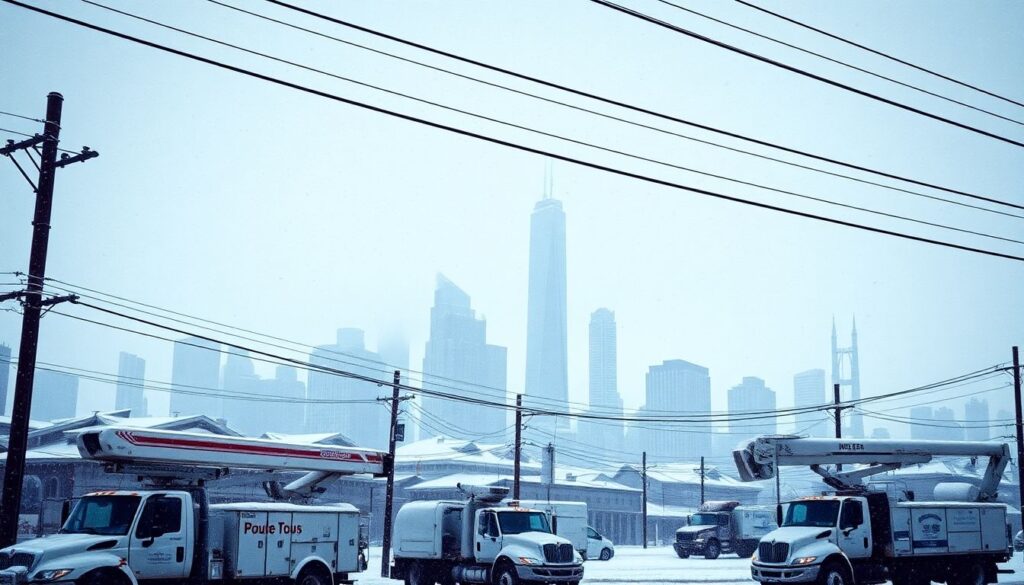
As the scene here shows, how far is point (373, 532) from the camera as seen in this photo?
275ft

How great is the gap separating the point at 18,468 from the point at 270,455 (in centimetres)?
518

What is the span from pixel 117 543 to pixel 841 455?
19.7m

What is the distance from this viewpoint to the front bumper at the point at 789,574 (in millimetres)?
23734

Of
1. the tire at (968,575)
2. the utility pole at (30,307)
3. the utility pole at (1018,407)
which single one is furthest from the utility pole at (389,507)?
the utility pole at (1018,407)

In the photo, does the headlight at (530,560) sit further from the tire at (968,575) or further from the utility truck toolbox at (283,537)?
the tire at (968,575)

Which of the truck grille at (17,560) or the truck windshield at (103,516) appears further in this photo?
the truck windshield at (103,516)

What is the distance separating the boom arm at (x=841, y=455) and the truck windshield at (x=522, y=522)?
572cm

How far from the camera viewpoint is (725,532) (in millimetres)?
53781

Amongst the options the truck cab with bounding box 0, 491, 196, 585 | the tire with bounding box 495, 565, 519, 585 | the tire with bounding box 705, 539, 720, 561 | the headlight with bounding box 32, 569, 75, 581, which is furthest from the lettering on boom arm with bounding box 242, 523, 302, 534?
the tire with bounding box 705, 539, 720, 561

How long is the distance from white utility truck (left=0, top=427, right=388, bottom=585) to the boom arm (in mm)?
11658

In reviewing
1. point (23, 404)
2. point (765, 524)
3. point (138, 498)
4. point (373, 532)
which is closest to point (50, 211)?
point (23, 404)

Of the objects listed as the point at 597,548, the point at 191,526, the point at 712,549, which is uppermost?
the point at 191,526

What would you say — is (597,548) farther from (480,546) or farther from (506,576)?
(506,576)

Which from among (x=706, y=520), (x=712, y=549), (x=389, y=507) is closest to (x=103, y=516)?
(x=389, y=507)
